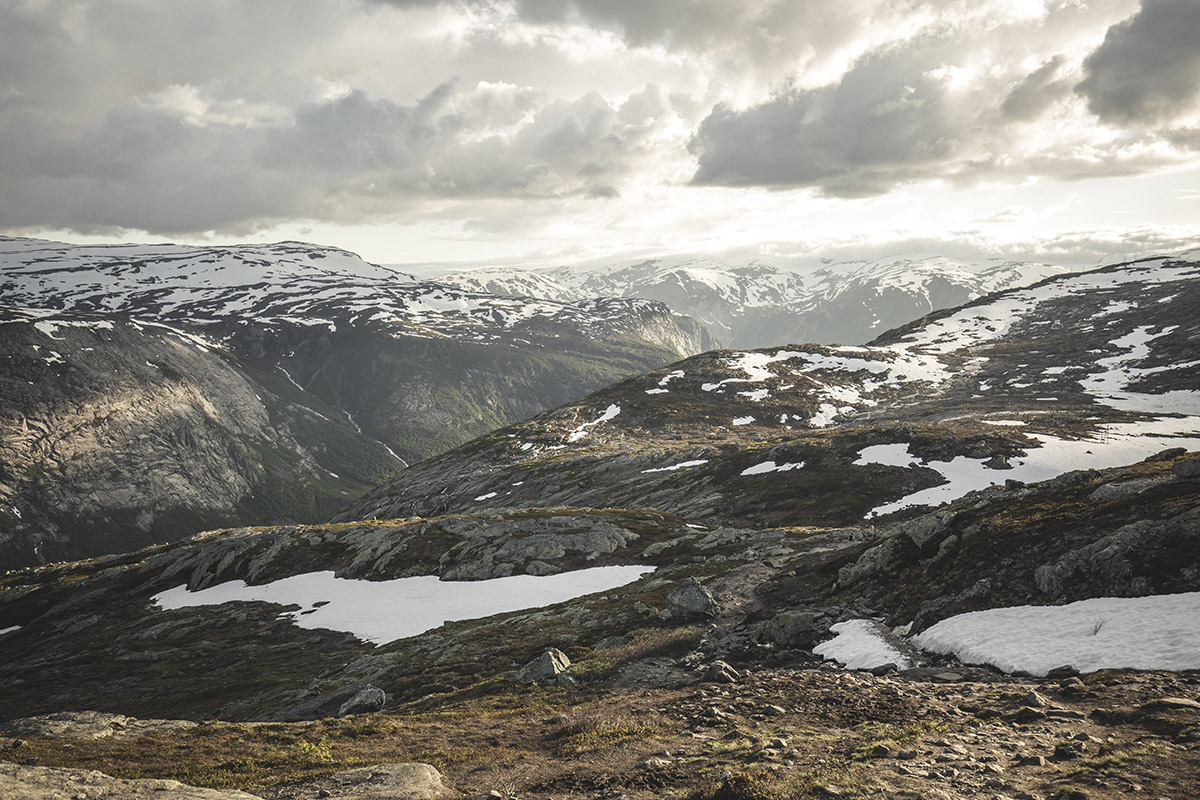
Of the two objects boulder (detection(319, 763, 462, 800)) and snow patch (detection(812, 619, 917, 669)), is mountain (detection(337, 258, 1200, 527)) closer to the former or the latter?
snow patch (detection(812, 619, 917, 669))

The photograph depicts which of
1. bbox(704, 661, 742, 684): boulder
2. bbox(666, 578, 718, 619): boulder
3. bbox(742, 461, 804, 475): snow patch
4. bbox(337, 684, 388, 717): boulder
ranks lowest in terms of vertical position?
bbox(742, 461, 804, 475): snow patch

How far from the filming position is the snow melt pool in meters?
42.9

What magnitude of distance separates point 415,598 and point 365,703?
22284 millimetres

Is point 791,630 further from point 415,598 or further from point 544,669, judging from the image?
point 415,598

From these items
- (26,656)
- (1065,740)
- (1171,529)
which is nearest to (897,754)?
(1065,740)

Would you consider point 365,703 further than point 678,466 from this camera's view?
No

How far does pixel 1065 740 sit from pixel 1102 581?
1084cm

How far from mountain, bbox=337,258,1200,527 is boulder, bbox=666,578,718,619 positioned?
3880cm

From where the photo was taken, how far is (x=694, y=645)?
26.8 m

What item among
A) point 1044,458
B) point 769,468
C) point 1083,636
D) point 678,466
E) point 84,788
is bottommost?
point 678,466

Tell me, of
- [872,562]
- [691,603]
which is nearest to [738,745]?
[691,603]

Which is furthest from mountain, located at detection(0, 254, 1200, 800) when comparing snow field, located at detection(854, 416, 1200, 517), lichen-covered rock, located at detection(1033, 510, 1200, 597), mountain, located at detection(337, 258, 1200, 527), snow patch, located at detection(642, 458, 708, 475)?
snow patch, located at detection(642, 458, 708, 475)

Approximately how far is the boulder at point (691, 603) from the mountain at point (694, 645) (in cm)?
12

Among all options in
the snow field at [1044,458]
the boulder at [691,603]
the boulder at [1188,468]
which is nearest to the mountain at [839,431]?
the snow field at [1044,458]
